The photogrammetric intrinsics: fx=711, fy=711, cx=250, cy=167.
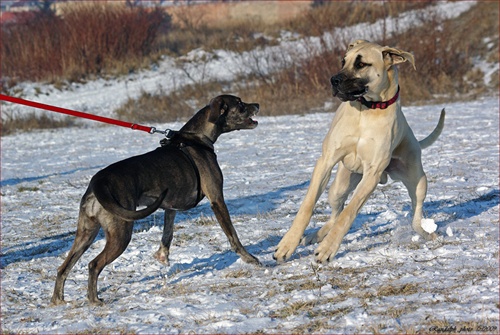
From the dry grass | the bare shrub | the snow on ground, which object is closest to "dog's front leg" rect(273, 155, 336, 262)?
the snow on ground

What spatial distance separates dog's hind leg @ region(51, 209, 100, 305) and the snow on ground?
0.10 meters

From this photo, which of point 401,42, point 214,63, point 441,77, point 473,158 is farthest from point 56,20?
point 473,158

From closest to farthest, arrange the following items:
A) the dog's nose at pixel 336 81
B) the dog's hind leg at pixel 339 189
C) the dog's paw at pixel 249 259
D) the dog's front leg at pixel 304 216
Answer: the dog's nose at pixel 336 81 → the dog's front leg at pixel 304 216 → the dog's paw at pixel 249 259 → the dog's hind leg at pixel 339 189

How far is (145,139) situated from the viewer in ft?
46.6

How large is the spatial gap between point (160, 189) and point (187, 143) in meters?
0.71

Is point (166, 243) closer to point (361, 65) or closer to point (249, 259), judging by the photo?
point (249, 259)

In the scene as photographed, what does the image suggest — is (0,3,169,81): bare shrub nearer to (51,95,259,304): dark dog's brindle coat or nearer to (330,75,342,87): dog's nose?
(51,95,259,304): dark dog's brindle coat

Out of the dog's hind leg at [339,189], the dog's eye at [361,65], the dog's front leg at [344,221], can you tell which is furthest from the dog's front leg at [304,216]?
the dog's eye at [361,65]

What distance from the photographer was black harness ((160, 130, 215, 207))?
5746mm

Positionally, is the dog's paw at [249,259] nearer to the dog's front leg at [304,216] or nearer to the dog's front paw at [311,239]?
the dog's front leg at [304,216]

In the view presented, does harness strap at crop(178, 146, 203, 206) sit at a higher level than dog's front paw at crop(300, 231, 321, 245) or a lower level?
higher

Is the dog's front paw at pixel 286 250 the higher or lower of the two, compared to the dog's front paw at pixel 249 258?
higher

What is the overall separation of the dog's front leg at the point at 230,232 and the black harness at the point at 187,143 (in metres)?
0.19

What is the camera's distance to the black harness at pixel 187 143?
5.75 meters
